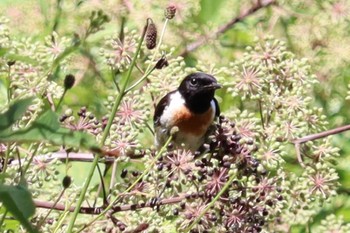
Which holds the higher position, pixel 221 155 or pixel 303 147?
pixel 221 155

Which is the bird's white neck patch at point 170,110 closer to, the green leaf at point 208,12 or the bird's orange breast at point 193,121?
the bird's orange breast at point 193,121

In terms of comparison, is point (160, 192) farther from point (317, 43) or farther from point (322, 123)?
point (317, 43)

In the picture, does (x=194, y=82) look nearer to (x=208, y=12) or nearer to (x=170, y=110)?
(x=170, y=110)

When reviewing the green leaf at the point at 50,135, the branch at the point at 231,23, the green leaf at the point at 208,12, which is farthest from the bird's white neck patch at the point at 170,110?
the green leaf at the point at 50,135

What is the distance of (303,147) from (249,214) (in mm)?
521

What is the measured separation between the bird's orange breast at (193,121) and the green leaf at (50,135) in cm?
144

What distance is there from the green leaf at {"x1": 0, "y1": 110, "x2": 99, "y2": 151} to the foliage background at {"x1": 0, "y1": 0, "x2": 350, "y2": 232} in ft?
5.04

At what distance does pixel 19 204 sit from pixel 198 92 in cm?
202

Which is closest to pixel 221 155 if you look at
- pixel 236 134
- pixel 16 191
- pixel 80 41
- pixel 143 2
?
pixel 236 134

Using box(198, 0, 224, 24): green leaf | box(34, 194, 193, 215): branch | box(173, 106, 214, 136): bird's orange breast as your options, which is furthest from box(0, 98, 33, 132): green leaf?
box(198, 0, 224, 24): green leaf

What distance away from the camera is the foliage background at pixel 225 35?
254cm

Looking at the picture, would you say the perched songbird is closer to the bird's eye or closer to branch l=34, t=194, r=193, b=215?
the bird's eye

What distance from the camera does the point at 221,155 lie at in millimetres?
1644

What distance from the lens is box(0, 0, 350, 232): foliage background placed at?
254cm
